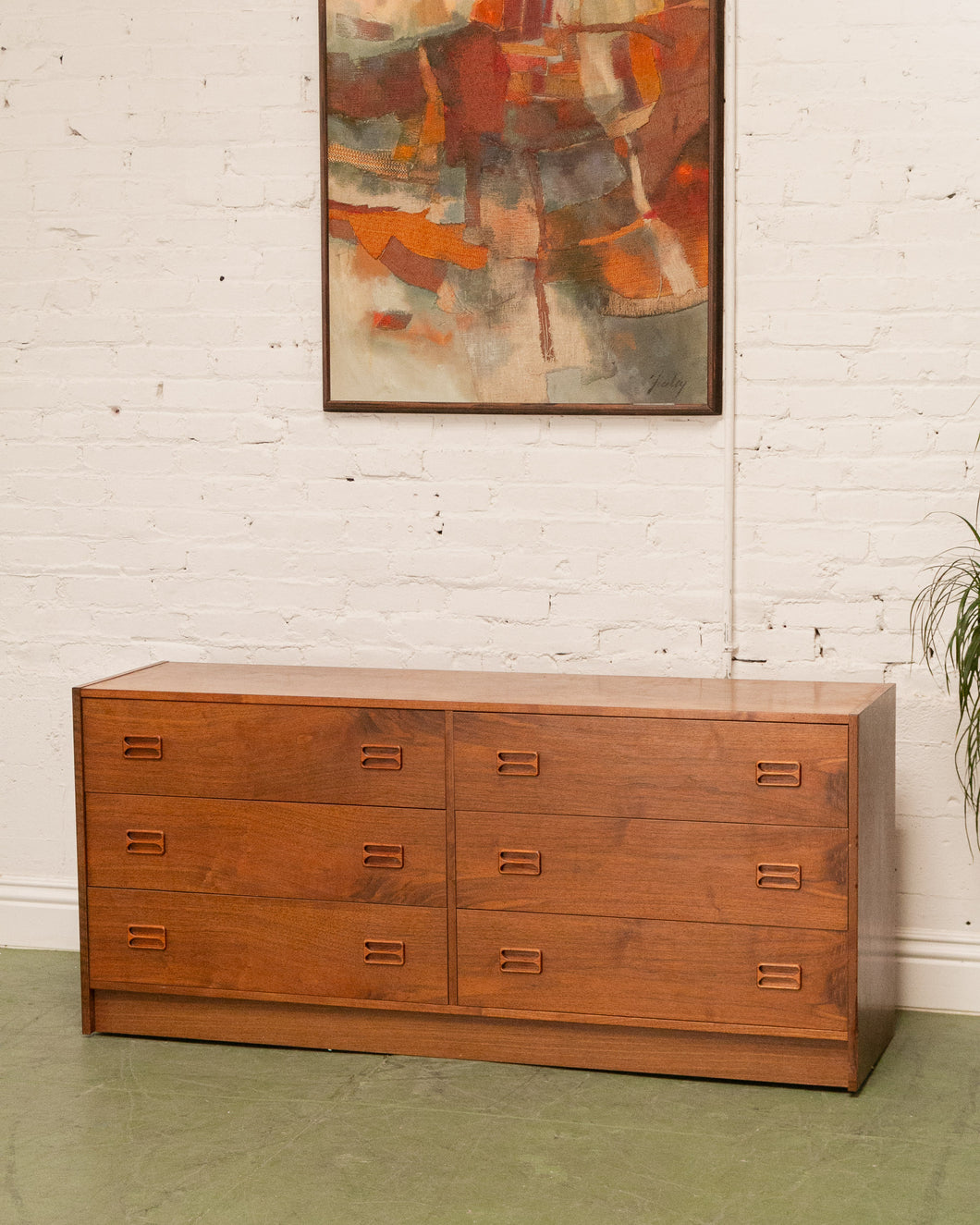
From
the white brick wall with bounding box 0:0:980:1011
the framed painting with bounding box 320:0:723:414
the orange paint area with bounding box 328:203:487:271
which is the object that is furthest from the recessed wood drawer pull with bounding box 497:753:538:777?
the orange paint area with bounding box 328:203:487:271

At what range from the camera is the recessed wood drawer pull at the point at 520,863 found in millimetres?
3025

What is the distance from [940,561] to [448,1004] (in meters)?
1.45

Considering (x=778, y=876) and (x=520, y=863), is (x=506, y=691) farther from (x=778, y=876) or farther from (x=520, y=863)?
(x=778, y=876)

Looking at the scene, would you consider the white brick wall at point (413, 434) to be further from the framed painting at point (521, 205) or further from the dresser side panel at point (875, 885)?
the dresser side panel at point (875, 885)

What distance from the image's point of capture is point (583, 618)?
3.52 meters

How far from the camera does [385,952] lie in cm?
312

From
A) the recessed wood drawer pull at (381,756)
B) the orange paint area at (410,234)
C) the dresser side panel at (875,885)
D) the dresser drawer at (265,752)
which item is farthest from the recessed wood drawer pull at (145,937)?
the orange paint area at (410,234)

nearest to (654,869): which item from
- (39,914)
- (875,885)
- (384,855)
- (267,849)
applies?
(875,885)

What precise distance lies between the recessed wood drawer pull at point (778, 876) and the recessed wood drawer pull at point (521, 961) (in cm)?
48

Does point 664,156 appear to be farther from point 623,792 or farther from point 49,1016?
point 49,1016

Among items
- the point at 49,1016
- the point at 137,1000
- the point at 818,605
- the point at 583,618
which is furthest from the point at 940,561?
the point at 49,1016

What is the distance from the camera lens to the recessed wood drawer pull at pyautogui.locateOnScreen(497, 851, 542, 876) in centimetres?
303
